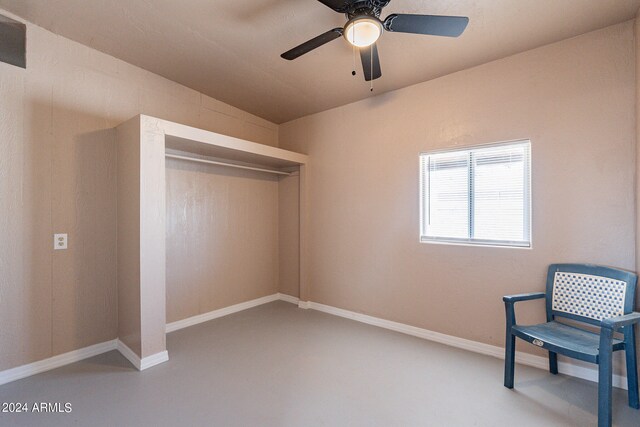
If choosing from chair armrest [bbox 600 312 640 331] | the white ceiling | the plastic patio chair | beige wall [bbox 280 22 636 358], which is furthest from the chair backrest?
the white ceiling

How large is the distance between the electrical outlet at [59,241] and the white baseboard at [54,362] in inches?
37.3

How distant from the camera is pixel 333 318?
12.1 ft

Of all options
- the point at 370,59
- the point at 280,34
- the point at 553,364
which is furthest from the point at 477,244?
the point at 280,34

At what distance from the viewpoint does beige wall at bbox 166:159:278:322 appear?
3350 millimetres

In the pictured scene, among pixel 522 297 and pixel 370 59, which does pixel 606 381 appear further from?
pixel 370 59

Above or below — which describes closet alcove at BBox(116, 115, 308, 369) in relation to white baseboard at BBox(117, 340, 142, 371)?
above

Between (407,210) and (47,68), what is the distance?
3.61 metres

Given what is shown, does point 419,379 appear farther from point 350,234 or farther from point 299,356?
point 350,234

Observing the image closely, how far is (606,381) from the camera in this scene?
66.4 inches

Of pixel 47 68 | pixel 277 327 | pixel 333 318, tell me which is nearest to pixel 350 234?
pixel 333 318

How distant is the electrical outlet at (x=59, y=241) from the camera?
2527 millimetres

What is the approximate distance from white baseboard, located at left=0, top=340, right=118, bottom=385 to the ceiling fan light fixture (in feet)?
11.2

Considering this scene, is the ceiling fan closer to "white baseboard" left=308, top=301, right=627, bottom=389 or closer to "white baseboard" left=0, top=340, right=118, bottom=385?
"white baseboard" left=308, top=301, right=627, bottom=389

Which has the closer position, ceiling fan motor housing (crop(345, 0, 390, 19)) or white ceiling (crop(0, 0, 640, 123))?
ceiling fan motor housing (crop(345, 0, 390, 19))
